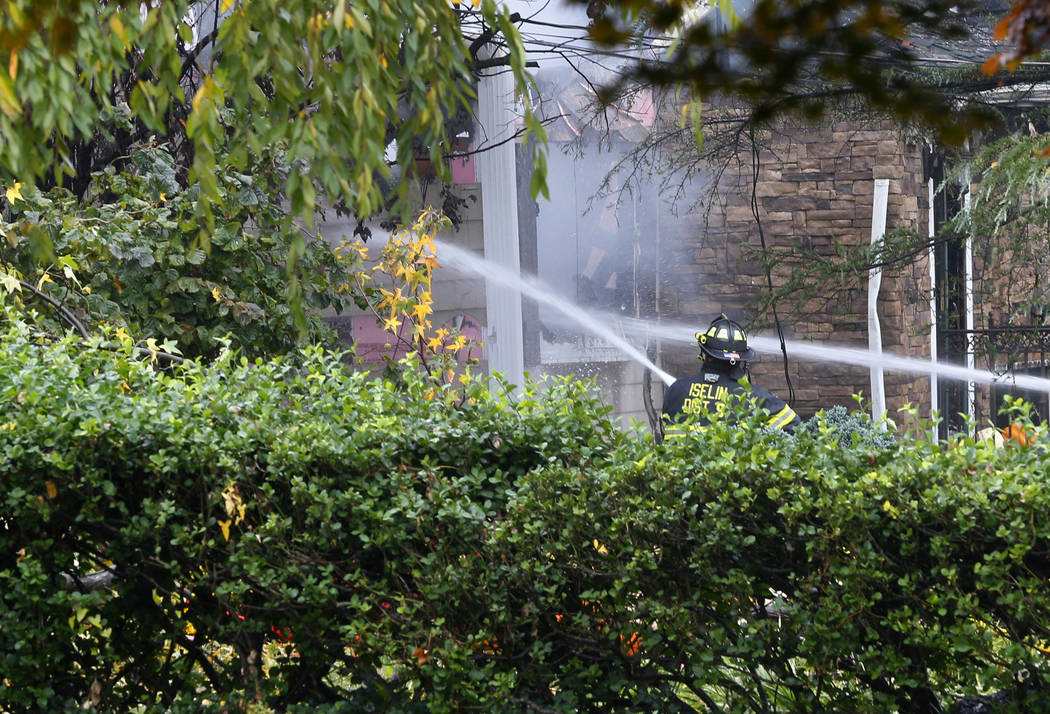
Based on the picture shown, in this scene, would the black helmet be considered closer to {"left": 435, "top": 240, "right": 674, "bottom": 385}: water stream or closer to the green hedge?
{"left": 435, "top": 240, "right": 674, "bottom": 385}: water stream

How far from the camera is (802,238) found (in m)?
8.86

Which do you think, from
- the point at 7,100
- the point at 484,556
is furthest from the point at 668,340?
the point at 7,100

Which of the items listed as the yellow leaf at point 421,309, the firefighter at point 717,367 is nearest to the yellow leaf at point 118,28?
the yellow leaf at point 421,309

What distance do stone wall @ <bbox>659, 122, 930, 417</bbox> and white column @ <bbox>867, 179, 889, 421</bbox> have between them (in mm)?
59

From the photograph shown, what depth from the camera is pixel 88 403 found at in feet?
10.0

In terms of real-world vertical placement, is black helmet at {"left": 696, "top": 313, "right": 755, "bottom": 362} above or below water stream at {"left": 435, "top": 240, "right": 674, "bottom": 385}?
below

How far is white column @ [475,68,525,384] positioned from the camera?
8.04m

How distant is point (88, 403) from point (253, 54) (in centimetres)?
127

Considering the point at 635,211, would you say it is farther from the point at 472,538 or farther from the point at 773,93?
Result: the point at 773,93

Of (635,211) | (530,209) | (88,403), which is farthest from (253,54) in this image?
(635,211)

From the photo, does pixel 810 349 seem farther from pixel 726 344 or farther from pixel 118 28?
pixel 118 28

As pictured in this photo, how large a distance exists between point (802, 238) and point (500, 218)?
105 inches

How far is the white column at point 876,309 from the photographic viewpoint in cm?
873

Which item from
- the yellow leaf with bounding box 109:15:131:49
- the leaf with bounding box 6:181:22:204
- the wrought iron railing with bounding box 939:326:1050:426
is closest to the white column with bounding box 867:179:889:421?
the wrought iron railing with bounding box 939:326:1050:426
